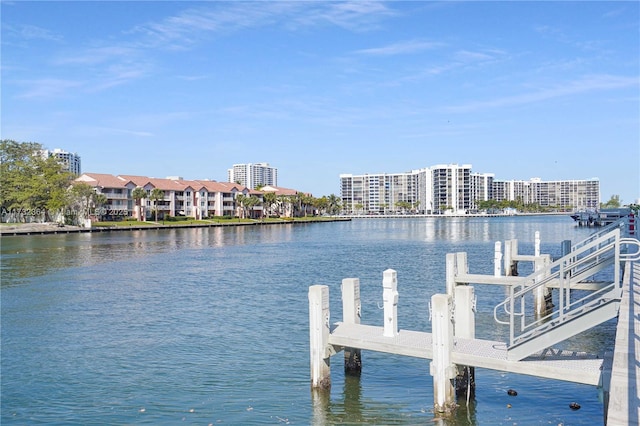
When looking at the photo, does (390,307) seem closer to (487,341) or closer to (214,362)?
(487,341)

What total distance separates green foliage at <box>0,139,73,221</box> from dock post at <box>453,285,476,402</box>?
12354 cm

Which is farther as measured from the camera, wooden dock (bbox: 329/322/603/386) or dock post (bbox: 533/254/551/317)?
dock post (bbox: 533/254/551/317)

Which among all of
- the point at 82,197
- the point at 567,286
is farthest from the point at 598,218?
the point at 567,286

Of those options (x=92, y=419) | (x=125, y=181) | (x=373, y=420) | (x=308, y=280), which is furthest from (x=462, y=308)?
(x=125, y=181)

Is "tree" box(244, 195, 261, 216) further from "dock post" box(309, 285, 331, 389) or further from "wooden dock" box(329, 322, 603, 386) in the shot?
"dock post" box(309, 285, 331, 389)

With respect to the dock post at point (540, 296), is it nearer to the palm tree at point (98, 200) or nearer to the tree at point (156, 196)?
the palm tree at point (98, 200)

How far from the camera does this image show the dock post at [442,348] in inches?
527

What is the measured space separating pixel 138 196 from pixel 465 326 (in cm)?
14095

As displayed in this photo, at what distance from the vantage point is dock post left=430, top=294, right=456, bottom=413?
43.9ft

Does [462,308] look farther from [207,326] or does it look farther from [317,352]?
[207,326]

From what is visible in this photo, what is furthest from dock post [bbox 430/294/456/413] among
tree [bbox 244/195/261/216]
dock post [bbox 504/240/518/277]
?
tree [bbox 244/195/261/216]

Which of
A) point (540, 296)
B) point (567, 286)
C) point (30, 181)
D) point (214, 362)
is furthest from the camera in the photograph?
point (30, 181)

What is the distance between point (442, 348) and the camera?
13.5 metres

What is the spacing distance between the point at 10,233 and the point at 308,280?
92.3 m
